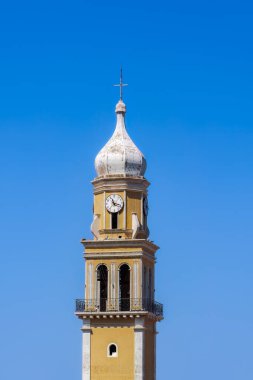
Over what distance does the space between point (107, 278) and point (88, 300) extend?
72.4 inches

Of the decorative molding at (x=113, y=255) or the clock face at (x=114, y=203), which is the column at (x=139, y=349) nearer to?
the decorative molding at (x=113, y=255)

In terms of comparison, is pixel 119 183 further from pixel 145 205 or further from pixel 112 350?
pixel 112 350

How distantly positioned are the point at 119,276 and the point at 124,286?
3.17 ft

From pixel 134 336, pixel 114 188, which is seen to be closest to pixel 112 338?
pixel 134 336

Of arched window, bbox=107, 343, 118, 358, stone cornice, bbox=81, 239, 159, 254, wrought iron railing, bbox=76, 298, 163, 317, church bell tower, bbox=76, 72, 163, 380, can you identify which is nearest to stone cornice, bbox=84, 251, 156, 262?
church bell tower, bbox=76, 72, 163, 380

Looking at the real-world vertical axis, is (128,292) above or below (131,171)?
below

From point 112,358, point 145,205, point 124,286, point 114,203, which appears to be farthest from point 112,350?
point 145,205

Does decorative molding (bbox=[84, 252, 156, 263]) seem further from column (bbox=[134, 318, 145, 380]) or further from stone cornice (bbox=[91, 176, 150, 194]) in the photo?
stone cornice (bbox=[91, 176, 150, 194])

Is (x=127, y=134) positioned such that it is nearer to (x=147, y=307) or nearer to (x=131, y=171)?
(x=131, y=171)

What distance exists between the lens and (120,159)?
9712cm

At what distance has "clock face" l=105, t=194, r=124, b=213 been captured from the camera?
Result: 316 feet

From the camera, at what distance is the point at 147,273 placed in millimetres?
96938

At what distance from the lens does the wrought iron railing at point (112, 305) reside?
94.5 m

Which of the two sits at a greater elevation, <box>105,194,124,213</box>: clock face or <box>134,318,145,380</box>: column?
<box>105,194,124,213</box>: clock face
